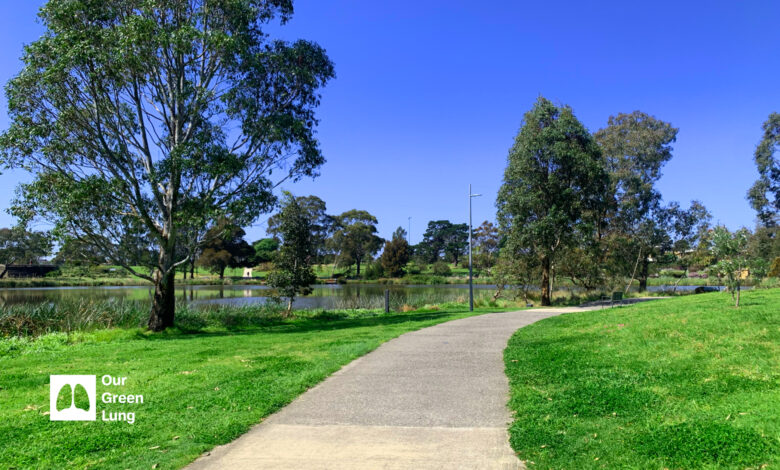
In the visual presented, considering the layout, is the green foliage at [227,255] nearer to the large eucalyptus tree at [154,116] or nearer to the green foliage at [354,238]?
the green foliage at [354,238]

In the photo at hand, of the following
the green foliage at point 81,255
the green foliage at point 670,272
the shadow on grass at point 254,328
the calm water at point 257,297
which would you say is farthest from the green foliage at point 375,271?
the green foliage at point 81,255

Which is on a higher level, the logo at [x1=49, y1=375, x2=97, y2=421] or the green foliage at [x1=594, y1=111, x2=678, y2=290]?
the green foliage at [x1=594, y1=111, x2=678, y2=290]

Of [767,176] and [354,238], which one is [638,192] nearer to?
[767,176]

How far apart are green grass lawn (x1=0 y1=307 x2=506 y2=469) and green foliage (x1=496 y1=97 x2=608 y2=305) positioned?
15966 millimetres

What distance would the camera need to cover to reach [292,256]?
24688mm

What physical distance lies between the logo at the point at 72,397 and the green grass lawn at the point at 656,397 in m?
5.19

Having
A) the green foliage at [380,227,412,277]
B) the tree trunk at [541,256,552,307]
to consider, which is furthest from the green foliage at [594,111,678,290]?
the green foliage at [380,227,412,277]

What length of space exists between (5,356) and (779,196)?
160ft

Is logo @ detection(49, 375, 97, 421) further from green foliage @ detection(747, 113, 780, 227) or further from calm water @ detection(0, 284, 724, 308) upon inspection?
green foliage @ detection(747, 113, 780, 227)

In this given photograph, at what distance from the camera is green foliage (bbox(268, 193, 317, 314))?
2436cm

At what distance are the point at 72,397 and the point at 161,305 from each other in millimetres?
11052

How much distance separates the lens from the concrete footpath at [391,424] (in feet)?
14.5

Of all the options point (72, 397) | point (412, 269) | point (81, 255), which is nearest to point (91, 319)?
point (81, 255)

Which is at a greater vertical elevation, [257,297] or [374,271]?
[374,271]
